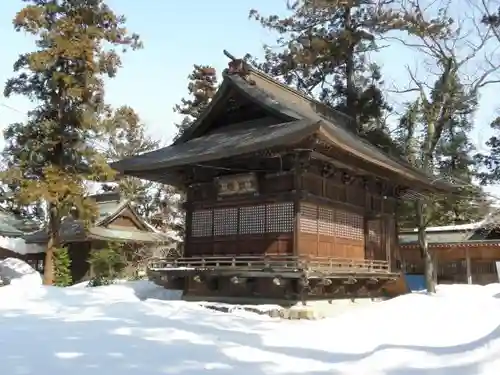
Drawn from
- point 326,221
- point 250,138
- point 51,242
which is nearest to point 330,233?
point 326,221

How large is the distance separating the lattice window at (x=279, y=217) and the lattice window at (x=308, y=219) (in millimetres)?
335

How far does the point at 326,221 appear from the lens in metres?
15.9

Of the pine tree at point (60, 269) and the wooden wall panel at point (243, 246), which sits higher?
the wooden wall panel at point (243, 246)

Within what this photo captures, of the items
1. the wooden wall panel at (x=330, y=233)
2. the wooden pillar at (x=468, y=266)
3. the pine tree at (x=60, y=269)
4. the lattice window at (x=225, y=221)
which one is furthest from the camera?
the wooden pillar at (x=468, y=266)

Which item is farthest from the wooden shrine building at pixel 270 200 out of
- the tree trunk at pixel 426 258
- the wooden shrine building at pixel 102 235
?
the wooden shrine building at pixel 102 235

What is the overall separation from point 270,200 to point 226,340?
6.83m

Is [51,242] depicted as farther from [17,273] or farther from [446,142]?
[446,142]

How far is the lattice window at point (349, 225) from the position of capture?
16.5m

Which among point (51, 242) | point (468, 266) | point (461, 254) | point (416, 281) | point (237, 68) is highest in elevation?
point (237, 68)

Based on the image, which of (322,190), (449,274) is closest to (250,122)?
(322,190)

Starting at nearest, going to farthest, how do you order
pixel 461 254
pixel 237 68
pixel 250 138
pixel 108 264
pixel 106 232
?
pixel 250 138, pixel 237 68, pixel 108 264, pixel 461 254, pixel 106 232

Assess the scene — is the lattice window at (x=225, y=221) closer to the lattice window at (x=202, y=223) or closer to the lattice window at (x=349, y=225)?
the lattice window at (x=202, y=223)

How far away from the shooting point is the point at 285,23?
98.3 ft

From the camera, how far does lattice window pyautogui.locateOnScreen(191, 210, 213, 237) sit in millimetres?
16656
